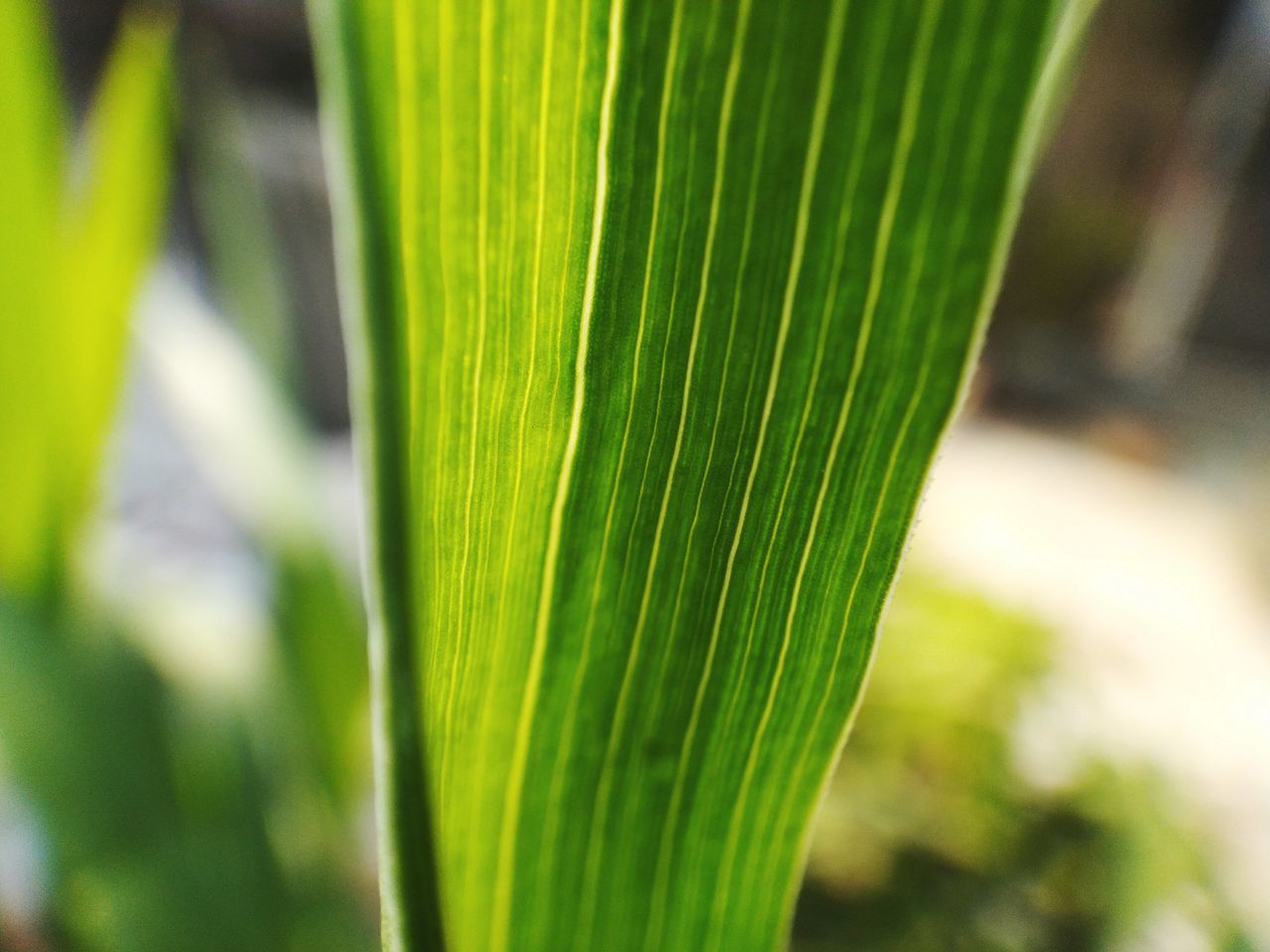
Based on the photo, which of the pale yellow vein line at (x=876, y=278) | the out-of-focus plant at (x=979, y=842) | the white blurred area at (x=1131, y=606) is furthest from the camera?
the white blurred area at (x=1131, y=606)

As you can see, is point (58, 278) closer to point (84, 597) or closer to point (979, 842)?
point (84, 597)

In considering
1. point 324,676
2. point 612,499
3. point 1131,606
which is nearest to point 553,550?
point 612,499

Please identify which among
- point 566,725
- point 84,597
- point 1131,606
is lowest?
point 1131,606

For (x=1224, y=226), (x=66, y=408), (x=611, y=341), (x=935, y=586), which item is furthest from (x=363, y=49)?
(x=1224, y=226)

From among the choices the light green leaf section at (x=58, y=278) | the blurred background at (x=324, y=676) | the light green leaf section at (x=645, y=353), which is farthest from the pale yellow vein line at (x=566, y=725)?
the light green leaf section at (x=58, y=278)

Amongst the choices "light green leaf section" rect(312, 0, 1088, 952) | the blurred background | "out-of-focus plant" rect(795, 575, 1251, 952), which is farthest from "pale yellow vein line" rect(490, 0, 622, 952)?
"out-of-focus plant" rect(795, 575, 1251, 952)

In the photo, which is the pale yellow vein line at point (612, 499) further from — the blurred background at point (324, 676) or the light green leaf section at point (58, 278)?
the light green leaf section at point (58, 278)
